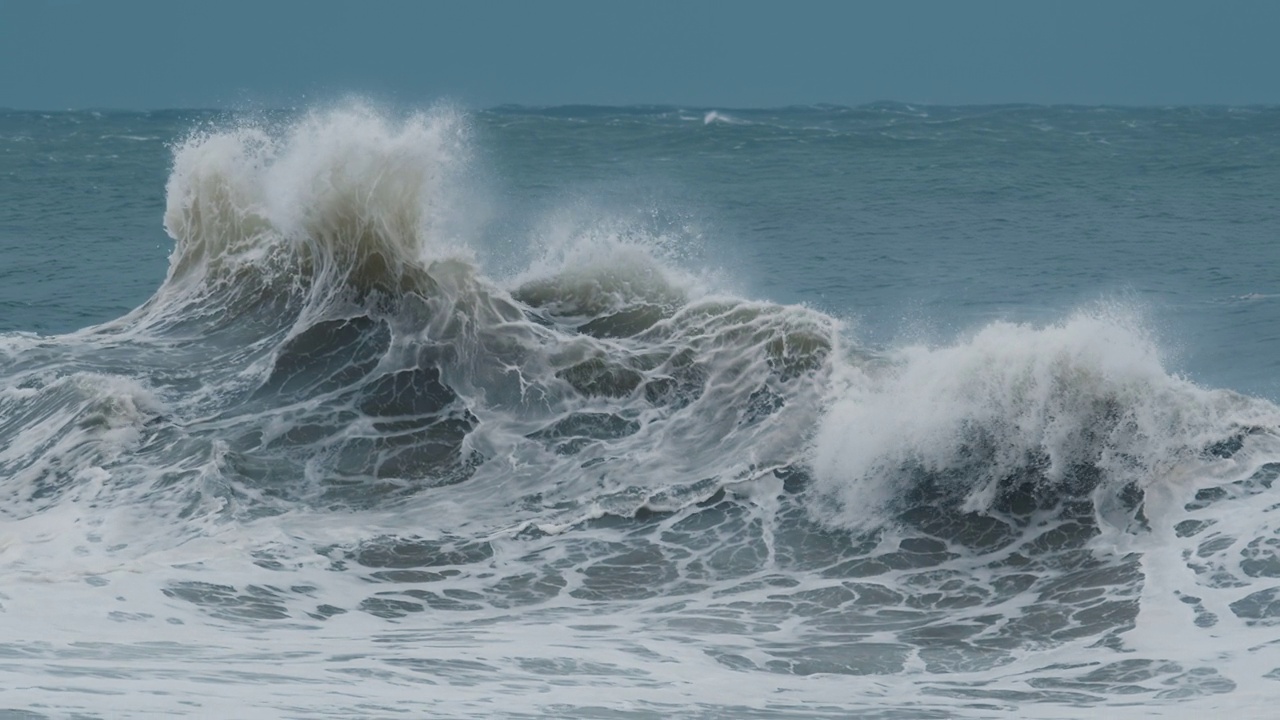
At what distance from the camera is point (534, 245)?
1581 centimetres

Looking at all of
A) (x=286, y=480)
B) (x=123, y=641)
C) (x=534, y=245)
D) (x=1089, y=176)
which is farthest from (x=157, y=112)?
(x=123, y=641)

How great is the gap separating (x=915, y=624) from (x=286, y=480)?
4639 mm

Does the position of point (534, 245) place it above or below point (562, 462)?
above

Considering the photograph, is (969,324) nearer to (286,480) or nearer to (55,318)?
(286,480)

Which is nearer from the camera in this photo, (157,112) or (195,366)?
(195,366)

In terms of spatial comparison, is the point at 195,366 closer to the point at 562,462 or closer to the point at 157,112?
the point at 562,462

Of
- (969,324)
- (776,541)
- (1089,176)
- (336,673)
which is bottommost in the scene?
(336,673)

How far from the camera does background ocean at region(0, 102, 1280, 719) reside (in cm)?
738


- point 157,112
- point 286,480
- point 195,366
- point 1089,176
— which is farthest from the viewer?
point 157,112

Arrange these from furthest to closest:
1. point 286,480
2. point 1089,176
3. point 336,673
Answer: point 1089,176, point 286,480, point 336,673

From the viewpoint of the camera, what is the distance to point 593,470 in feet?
35.9

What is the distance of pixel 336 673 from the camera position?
7.05 m

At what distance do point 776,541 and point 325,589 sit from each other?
2909mm

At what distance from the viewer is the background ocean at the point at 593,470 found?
738 centimetres
